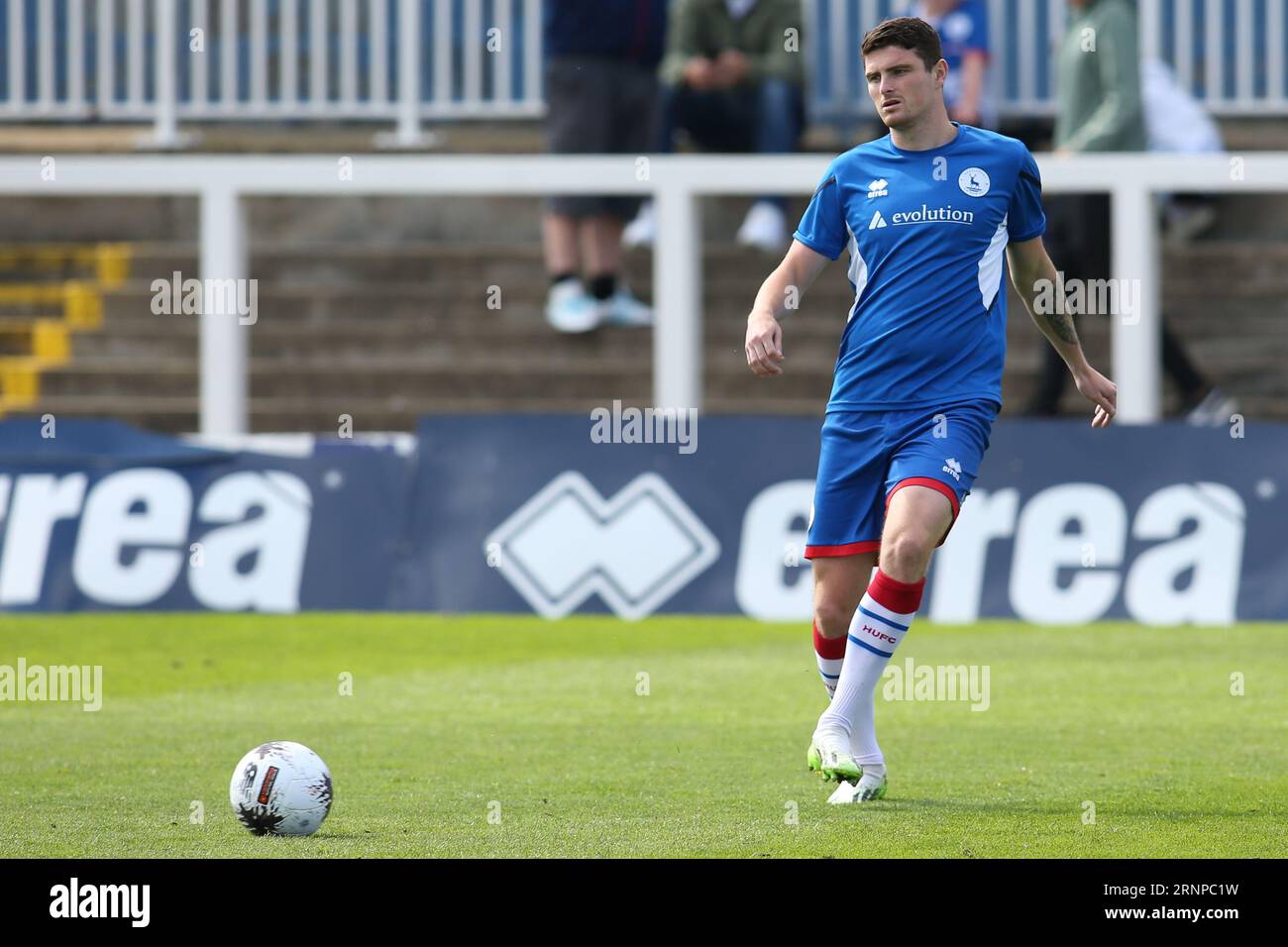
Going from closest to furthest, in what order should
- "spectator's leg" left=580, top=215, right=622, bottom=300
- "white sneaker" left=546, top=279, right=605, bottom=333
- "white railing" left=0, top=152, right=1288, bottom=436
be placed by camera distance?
"white railing" left=0, top=152, right=1288, bottom=436 → "spectator's leg" left=580, top=215, right=622, bottom=300 → "white sneaker" left=546, top=279, right=605, bottom=333

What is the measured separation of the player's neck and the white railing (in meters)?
6.19

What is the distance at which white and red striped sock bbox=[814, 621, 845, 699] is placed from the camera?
7.21 metres

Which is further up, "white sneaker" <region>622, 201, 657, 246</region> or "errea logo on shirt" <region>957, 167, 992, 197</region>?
"white sneaker" <region>622, 201, 657, 246</region>

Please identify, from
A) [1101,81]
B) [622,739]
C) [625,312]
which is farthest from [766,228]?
[622,739]

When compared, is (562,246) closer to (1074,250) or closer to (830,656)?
(1074,250)

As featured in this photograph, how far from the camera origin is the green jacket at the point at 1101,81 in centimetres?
1359

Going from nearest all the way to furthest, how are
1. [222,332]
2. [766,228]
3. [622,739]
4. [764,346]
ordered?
[764,346], [622,739], [222,332], [766,228]

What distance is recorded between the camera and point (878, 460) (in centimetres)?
699

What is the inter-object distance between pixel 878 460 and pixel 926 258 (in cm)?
64

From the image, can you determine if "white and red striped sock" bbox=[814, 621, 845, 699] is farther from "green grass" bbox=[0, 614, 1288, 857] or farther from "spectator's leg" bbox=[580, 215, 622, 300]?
"spectator's leg" bbox=[580, 215, 622, 300]

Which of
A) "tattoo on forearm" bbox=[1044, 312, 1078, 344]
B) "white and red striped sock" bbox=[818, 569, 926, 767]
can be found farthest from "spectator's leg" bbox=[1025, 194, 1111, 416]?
"white and red striped sock" bbox=[818, 569, 926, 767]

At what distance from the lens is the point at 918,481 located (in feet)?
22.3

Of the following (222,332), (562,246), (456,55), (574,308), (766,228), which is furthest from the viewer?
(456,55)

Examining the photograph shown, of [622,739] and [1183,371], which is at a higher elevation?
[1183,371]
